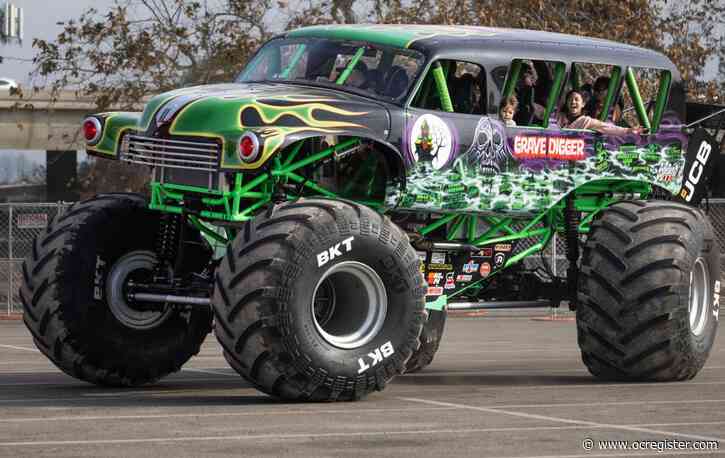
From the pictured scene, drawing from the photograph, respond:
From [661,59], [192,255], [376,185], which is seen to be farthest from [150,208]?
[661,59]

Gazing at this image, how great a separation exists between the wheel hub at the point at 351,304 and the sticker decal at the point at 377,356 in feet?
0.39

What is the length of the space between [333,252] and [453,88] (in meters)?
2.79

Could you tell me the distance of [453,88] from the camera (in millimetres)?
14633

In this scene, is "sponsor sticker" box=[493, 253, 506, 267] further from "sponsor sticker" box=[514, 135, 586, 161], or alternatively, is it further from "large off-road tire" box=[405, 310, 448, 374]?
"large off-road tire" box=[405, 310, 448, 374]

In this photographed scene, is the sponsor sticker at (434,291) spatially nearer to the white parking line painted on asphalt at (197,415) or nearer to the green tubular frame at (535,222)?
the green tubular frame at (535,222)

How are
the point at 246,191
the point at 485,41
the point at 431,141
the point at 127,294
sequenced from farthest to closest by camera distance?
the point at 485,41 < the point at 127,294 < the point at 431,141 < the point at 246,191

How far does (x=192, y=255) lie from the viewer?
14414 mm

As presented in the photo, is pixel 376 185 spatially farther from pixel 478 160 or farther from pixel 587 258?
pixel 587 258

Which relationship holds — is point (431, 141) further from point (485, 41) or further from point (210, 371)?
point (210, 371)

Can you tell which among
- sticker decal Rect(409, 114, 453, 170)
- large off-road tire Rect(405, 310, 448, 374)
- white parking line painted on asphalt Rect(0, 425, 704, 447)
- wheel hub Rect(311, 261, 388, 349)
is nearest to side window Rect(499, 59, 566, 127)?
sticker decal Rect(409, 114, 453, 170)

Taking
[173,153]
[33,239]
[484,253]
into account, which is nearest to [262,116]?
[173,153]

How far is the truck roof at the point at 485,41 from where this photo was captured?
47.5ft

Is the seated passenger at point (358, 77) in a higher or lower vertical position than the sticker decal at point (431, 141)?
higher

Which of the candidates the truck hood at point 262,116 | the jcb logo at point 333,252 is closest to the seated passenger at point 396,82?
the truck hood at point 262,116
